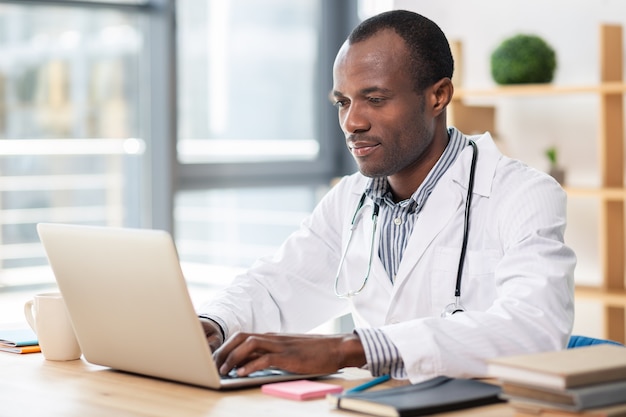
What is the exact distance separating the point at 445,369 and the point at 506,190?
46 cm

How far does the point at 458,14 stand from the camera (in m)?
3.99

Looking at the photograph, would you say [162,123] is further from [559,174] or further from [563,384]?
[563,384]

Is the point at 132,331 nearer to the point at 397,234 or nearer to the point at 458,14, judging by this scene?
the point at 397,234

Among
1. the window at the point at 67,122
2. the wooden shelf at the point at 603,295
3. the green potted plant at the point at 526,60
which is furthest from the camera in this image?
the window at the point at 67,122

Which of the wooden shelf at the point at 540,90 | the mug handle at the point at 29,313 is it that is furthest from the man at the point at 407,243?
the wooden shelf at the point at 540,90

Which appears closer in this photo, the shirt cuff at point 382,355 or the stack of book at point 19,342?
the shirt cuff at point 382,355

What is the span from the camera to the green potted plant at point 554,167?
352cm

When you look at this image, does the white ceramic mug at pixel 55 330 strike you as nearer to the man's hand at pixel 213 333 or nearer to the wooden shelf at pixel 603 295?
the man's hand at pixel 213 333

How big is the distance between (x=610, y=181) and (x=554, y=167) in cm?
24

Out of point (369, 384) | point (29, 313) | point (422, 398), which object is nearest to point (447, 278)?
point (369, 384)

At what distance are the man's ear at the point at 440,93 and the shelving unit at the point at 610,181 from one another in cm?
143

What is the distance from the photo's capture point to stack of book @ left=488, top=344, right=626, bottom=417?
1.19 m

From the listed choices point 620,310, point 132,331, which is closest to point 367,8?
point 620,310

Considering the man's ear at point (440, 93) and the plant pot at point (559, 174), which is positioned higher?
the man's ear at point (440, 93)
